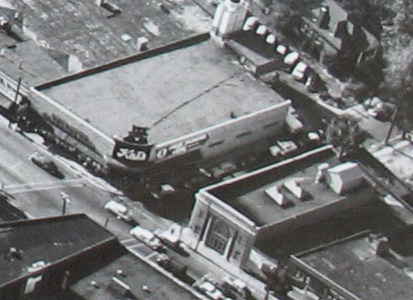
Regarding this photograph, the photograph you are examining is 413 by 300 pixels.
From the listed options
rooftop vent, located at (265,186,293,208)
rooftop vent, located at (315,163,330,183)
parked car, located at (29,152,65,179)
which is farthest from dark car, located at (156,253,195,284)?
rooftop vent, located at (315,163,330,183)

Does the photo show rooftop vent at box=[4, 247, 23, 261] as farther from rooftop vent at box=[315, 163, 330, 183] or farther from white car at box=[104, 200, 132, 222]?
rooftop vent at box=[315, 163, 330, 183]

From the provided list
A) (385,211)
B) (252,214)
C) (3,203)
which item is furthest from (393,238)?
(3,203)

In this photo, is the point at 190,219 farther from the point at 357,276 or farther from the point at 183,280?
the point at 357,276

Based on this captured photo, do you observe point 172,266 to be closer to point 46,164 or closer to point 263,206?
point 263,206

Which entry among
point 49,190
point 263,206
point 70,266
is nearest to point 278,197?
point 263,206

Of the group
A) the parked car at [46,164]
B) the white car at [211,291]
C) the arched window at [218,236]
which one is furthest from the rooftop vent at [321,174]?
the parked car at [46,164]

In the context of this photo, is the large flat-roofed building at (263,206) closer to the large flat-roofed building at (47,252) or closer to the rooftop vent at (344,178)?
the rooftop vent at (344,178)
